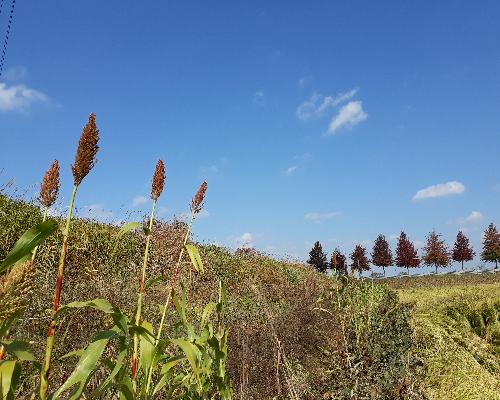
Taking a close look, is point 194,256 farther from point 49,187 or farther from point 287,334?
point 287,334

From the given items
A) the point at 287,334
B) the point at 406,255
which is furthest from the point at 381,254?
the point at 287,334

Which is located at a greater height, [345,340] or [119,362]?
[119,362]

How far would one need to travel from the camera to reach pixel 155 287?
295 inches

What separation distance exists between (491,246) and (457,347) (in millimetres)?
36162

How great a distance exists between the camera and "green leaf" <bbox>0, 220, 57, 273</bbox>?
109cm

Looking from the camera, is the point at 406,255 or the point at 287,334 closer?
the point at 287,334

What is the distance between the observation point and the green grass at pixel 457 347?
15.4 feet

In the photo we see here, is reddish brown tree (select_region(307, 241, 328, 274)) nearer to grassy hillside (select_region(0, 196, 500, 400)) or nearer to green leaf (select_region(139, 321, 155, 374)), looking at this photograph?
grassy hillside (select_region(0, 196, 500, 400))

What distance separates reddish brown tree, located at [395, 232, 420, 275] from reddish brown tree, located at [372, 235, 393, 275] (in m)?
1.32

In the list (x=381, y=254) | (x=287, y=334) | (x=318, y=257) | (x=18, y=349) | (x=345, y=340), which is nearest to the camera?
(x=18, y=349)

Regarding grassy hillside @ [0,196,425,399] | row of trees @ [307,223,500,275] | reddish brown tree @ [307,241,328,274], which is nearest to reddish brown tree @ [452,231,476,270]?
row of trees @ [307,223,500,275]

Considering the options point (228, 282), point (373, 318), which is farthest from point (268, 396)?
point (228, 282)

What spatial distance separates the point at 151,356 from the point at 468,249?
4249cm

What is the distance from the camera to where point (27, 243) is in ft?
3.67
